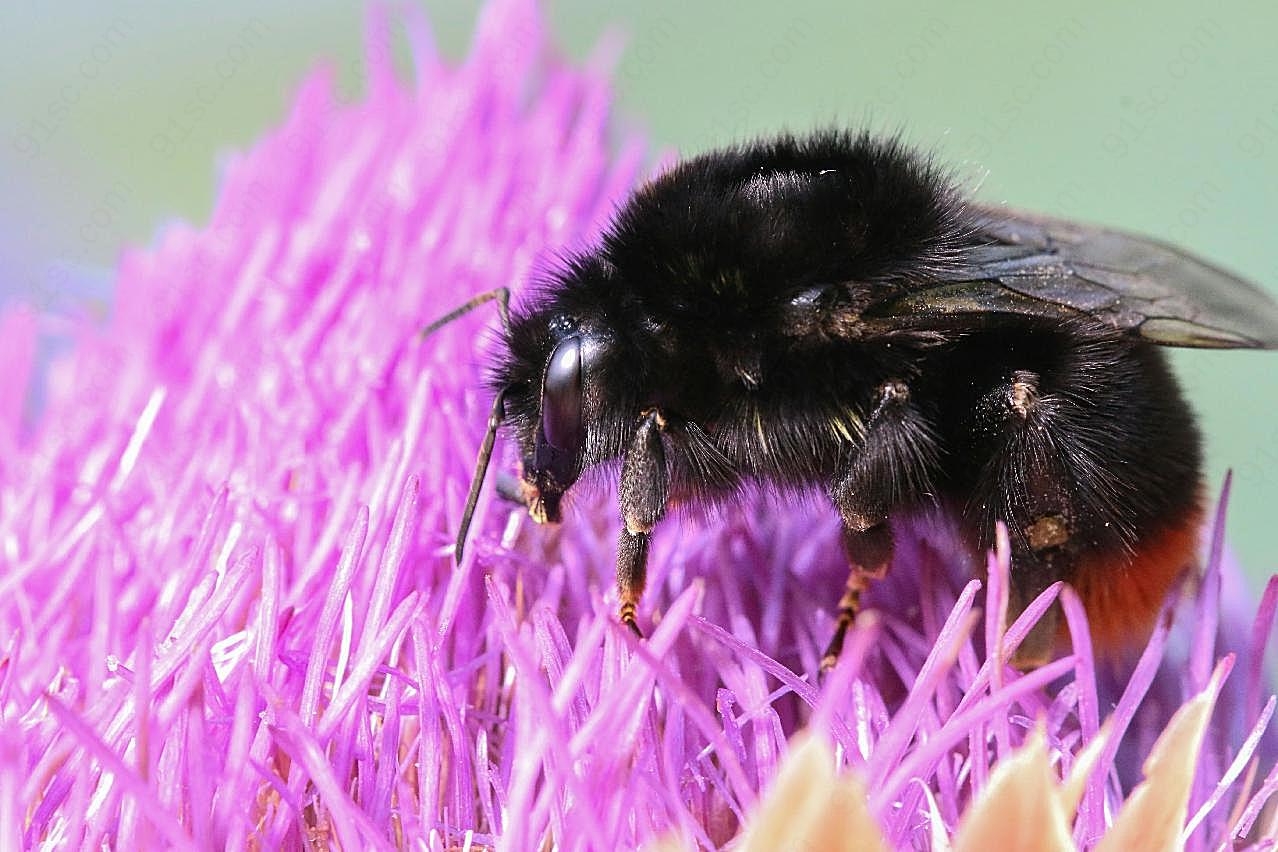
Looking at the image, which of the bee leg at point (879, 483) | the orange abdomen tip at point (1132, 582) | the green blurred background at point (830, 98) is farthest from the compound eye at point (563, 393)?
the green blurred background at point (830, 98)

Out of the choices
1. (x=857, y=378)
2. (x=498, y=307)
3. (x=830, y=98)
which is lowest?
(x=857, y=378)

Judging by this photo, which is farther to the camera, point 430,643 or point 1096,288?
point 1096,288

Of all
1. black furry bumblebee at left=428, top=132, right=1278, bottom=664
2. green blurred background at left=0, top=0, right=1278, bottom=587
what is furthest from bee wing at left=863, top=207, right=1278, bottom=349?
green blurred background at left=0, top=0, right=1278, bottom=587

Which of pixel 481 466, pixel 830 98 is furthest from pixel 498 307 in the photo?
pixel 830 98

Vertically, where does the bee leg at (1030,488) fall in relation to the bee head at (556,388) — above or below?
below

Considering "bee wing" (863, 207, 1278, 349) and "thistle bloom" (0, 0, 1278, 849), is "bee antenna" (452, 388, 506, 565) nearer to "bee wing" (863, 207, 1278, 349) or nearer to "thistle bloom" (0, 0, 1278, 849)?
"thistle bloom" (0, 0, 1278, 849)

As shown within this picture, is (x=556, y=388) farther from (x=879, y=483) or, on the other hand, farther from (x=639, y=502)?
(x=879, y=483)

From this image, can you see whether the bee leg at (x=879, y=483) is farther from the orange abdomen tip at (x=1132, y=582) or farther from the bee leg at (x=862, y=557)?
the orange abdomen tip at (x=1132, y=582)
